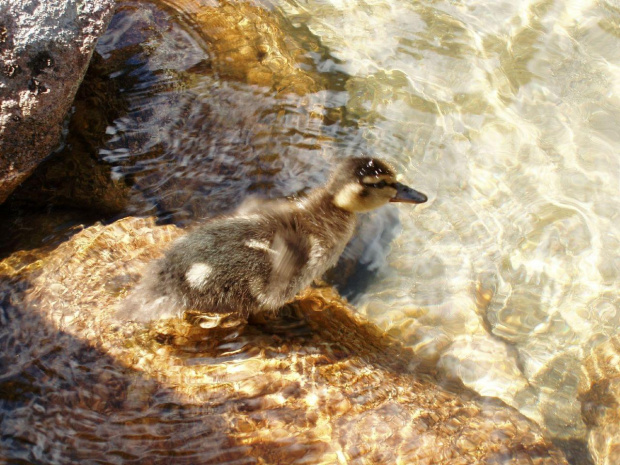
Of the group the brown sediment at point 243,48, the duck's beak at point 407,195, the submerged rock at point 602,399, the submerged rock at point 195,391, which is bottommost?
→ the submerged rock at point 602,399

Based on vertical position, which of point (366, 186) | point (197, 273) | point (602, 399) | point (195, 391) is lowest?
point (602, 399)

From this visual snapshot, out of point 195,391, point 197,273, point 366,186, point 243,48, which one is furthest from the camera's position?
point 243,48

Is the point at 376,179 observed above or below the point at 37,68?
below

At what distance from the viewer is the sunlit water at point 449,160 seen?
11.5 ft

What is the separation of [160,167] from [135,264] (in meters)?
0.84

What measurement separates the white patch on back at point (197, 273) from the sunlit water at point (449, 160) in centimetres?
82

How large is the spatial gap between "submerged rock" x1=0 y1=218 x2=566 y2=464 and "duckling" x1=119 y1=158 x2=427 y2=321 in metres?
0.16

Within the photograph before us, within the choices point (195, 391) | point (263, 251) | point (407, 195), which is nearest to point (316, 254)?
point (263, 251)

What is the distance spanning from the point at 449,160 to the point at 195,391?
9.45 feet

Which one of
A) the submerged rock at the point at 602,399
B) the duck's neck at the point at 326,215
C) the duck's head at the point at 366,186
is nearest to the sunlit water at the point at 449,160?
the submerged rock at the point at 602,399

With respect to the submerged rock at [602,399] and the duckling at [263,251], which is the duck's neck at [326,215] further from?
the submerged rock at [602,399]

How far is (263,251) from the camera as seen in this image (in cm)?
296

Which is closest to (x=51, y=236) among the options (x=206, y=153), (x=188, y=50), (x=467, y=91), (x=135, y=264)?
(x=135, y=264)

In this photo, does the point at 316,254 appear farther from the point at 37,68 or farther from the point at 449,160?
the point at 37,68
